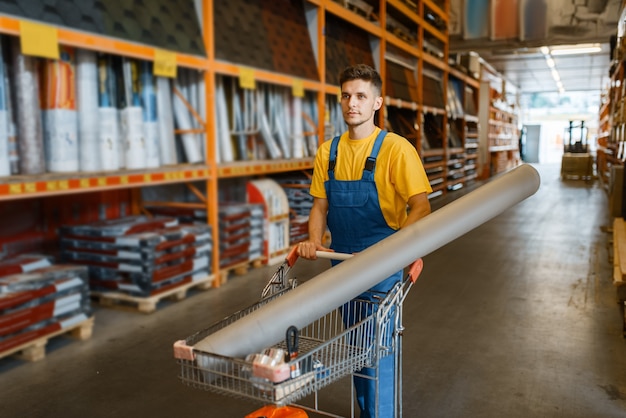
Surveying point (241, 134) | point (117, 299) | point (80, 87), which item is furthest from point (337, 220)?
point (241, 134)

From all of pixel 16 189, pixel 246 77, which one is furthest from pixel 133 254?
pixel 246 77

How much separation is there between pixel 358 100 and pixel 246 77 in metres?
3.09

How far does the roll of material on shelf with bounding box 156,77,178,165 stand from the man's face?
Answer: 2722 millimetres

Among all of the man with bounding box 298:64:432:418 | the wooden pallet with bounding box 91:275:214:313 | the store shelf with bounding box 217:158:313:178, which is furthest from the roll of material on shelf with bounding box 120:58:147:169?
the man with bounding box 298:64:432:418

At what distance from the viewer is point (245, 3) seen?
17.9ft

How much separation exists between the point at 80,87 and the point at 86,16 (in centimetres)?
45

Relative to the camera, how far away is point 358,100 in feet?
6.70

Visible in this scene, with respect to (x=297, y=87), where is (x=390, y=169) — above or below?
below

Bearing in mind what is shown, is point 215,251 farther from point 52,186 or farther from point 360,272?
point 360,272

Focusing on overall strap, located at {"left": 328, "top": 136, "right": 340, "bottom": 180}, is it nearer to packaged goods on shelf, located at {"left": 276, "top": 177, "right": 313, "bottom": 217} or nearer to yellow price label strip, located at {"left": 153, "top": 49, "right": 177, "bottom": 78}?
yellow price label strip, located at {"left": 153, "top": 49, "right": 177, "bottom": 78}

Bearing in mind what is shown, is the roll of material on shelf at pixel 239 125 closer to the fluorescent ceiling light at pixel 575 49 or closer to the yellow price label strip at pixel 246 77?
the yellow price label strip at pixel 246 77

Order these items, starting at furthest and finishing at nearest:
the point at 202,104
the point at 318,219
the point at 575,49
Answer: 1. the point at 575,49
2. the point at 202,104
3. the point at 318,219

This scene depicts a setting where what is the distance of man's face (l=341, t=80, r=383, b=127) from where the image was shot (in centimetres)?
203

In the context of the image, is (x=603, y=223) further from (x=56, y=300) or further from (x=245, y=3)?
(x=56, y=300)
